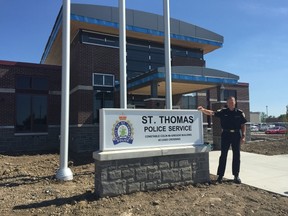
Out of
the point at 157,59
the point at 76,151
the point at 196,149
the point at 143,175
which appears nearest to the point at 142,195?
the point at 143,175

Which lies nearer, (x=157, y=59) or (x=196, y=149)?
(x=196, y=149)

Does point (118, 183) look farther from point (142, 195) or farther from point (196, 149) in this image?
point (196, 149)

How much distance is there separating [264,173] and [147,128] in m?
4.31

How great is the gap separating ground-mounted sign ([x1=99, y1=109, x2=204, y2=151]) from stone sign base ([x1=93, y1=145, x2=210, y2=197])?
213 mm

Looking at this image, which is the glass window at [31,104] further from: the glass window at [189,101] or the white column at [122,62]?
the white column at [122,62]

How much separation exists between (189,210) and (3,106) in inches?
541

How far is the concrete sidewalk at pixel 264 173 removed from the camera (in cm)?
723

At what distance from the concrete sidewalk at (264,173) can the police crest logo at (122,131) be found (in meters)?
3.25

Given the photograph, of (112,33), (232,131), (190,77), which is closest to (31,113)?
(112,33)

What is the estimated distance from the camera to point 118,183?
6.05 metres

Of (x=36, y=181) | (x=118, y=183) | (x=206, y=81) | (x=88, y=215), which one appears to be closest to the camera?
(x=88, y=215)

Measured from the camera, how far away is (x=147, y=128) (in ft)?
22.4

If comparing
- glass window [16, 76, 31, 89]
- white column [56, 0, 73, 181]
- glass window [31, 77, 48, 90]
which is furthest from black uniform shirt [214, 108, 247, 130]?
glass window [16, 76, 31, 89]

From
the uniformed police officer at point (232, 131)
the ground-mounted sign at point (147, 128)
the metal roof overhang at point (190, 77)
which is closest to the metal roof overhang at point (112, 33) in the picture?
the metal roof overhang at point (190, 77)
